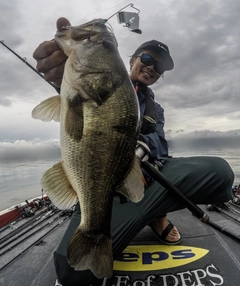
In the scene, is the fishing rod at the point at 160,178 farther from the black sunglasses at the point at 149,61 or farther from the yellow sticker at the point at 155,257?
the black sunglasses at the point at 149,61

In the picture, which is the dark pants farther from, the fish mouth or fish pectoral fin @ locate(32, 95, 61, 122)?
the fish mouth

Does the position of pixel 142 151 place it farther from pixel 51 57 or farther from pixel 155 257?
pixel 155 257

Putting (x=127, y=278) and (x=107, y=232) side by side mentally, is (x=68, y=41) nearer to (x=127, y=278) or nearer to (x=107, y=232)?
(x=107, y=232)

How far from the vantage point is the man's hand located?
194cm

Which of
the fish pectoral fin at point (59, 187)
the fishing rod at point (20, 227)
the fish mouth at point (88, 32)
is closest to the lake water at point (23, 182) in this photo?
the fishing rod at point (20, 227)

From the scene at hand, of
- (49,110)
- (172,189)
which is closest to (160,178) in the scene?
(172,189)

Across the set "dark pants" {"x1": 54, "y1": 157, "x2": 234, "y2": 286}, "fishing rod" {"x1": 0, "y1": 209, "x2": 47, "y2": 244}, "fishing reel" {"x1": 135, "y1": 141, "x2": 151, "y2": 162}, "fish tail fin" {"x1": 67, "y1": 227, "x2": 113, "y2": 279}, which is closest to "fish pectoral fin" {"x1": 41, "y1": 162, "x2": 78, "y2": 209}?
"fish tail fin" {"x1": 67, "y1": 227, "x2": 113, "y2": 279}

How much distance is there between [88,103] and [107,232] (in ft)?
3.38

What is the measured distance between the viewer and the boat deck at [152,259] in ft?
7.55

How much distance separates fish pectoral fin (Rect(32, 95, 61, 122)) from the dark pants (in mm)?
1439

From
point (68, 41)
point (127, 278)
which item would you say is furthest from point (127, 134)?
point (127, 278)

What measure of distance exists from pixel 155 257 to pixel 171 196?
0.72 m

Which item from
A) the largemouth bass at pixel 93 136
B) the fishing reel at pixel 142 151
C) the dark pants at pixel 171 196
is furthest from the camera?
the dark pants at pixel 171 196

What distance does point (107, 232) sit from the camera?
1.87 m
